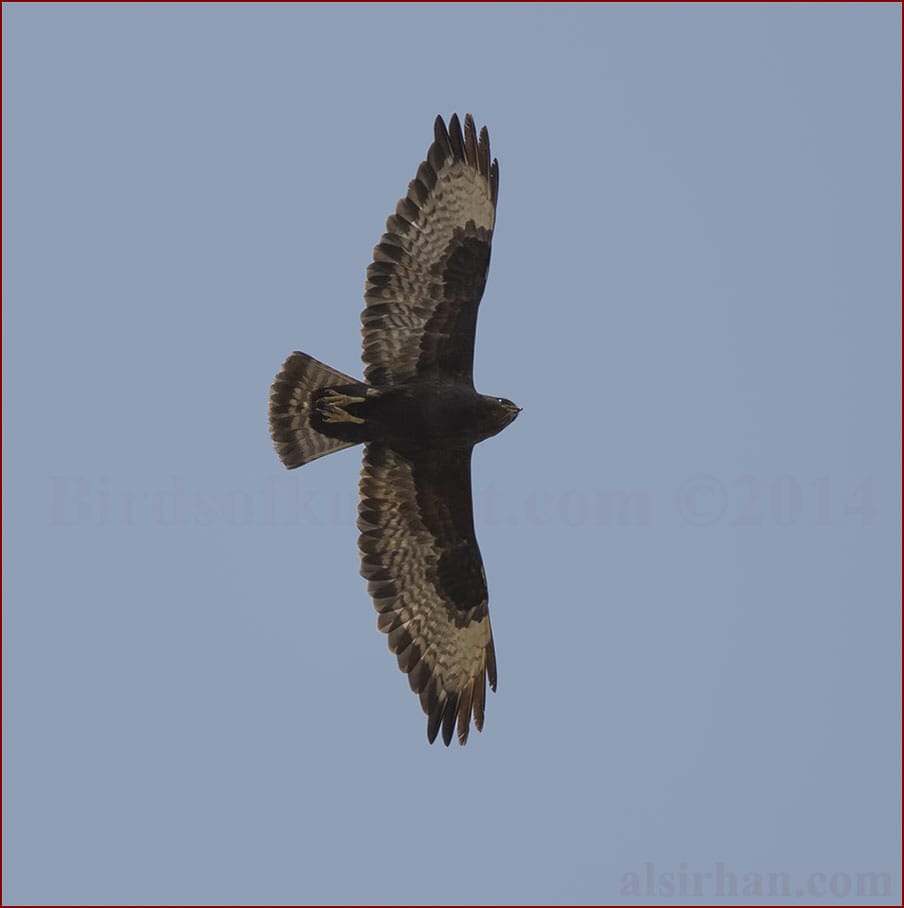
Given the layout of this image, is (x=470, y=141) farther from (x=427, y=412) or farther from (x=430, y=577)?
(x=430, y=577)

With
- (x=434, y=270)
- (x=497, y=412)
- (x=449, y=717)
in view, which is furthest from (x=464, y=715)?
(x=434, y=270)

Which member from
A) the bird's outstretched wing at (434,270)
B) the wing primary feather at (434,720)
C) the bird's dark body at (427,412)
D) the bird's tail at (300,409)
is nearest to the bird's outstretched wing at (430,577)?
the wing primary feather at (434,720)

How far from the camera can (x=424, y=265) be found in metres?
14.2

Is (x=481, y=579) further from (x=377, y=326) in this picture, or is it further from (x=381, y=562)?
(x=377, y=326)

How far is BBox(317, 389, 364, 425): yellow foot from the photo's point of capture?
14.2 m

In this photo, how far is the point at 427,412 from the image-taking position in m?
14.1

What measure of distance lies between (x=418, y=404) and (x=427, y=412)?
89mm

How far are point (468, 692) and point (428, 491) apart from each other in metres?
1.63

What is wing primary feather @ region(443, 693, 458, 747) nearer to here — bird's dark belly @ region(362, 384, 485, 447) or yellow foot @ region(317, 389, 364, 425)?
bird's dark belly @ region(362, 384, 485, 447)

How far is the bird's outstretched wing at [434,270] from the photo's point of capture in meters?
14.2

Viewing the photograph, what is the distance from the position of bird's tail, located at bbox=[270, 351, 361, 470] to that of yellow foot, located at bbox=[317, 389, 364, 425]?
9 centimetres

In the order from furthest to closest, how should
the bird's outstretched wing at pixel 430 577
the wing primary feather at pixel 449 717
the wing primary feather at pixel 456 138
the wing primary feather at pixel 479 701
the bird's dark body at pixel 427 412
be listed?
the wing primary feather at pixel 479 701, the wing primary feather at pixel 449 717, the bird's outstretched wing at pixel 430 577, the wing primary feather at pixel 456 138, the bird's dark body at pixel 427 412

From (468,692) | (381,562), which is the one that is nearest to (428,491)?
(381,562)

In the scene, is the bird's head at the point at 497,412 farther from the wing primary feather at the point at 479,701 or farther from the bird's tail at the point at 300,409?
the wing primary feather at the point at 479,701
